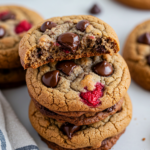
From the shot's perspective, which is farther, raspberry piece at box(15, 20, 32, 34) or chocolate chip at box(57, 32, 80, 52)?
raspberry piece at box(15, 20, 32, 34)

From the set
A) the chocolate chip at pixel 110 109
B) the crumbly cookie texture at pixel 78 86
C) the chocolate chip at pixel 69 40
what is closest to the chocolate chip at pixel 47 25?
the chocolate chip at pixel 69 40

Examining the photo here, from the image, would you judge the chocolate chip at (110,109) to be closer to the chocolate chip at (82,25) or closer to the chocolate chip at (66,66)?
the chocolate chip at (66,66)

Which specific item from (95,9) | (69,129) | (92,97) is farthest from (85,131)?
(95,9)

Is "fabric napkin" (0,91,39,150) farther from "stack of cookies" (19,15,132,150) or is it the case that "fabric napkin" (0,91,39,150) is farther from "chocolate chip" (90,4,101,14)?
"chocolate chip" (90,4,101,14)

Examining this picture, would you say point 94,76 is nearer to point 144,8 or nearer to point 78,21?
point 78,21

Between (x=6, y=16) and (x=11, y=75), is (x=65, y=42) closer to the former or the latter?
(x=11, y=75)

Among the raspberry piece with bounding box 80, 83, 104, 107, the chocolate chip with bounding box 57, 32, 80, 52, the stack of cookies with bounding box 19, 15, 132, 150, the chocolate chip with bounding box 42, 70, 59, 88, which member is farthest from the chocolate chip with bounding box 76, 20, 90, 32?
the raspberry piece with bounding box 80, 83, 104, 107
